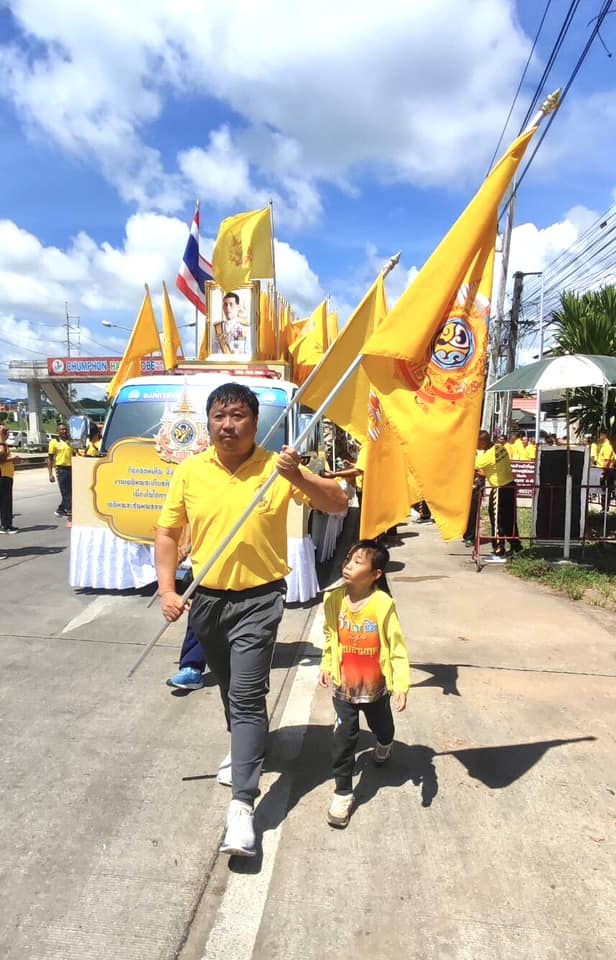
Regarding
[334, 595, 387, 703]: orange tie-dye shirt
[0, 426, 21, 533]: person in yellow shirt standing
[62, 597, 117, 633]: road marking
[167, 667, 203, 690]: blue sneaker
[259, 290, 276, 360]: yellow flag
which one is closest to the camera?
[334, 595, 387, 703]: orange tie-dye shirt

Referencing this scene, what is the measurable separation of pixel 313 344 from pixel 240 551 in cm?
949

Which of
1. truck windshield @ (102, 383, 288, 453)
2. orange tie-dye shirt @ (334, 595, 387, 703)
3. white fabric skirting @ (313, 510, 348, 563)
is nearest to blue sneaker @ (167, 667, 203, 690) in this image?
orange tie-dye shirt @ (334, 595, 387, 703)

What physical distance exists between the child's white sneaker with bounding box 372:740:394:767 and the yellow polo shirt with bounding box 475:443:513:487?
6.12 meters

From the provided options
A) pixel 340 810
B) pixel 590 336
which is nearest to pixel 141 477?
pixel 340 810

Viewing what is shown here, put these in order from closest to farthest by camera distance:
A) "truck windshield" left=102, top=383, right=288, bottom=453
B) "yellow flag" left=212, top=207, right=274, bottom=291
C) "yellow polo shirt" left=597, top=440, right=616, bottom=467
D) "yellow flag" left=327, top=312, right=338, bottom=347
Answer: "truck windshield" left=102, top=383, right=288, bottom=453
"yellow flag" left=212, top=207, right=274, bottom=291
"yellow polo shirt" left=597, top=440, right=616, bottom=467
"yellow flag" left=327, top=312, right=338, bottom=347

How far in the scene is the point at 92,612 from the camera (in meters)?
6.12

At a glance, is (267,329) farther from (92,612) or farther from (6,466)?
(92,612)

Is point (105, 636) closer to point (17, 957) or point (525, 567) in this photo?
point (17, 957)

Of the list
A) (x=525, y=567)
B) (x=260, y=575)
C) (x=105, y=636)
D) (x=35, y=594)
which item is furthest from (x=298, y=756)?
(x=525, y=567)

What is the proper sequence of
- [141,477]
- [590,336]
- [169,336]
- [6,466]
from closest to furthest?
[141,477], [590,336], [169,336], [6,466]

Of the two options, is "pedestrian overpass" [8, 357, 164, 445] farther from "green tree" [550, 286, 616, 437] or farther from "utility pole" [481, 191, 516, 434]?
"green tree" [550, 286, 616, 437]

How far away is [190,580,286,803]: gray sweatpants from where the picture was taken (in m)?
2.73

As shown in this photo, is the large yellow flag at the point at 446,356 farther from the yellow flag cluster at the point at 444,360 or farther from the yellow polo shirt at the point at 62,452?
the yellow polo shirt at the point at 62,452

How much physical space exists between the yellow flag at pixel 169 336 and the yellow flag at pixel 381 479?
703cm
